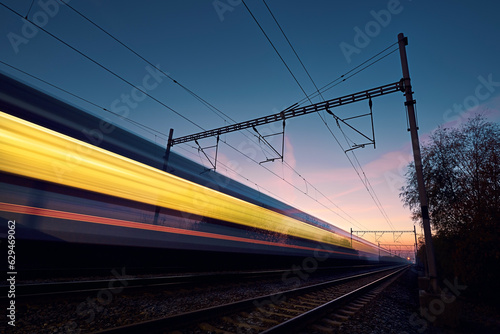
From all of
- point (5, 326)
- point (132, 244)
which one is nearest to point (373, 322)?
point (132, 244)

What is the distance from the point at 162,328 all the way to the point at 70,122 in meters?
4.80

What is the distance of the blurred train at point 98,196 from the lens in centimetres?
468

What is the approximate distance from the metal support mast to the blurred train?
6124mm

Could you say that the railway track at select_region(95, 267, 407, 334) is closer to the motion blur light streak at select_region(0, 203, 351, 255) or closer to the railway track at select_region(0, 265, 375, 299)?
the railway track at select_region(0, 265, 375, 299)

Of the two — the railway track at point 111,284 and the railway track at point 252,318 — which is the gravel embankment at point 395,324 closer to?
the railway track at point 252,318

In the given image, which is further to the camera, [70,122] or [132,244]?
[132,244]

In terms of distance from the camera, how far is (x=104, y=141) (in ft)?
19.6

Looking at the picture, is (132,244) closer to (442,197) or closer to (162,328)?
(162,328)

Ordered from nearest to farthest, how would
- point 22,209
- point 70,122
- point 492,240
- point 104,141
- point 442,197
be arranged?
point 22,209
point 70,122
point 104,141
point 492,240
point 442,197

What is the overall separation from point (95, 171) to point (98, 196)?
60 cm

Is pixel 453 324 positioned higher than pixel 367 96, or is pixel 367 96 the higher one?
pixel 367 96

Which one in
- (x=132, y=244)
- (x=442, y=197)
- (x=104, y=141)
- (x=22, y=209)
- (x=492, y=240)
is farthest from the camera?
(x=442, y=197)

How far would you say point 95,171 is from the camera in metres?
5.66

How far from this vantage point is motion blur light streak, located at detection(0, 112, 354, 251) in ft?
15.0
